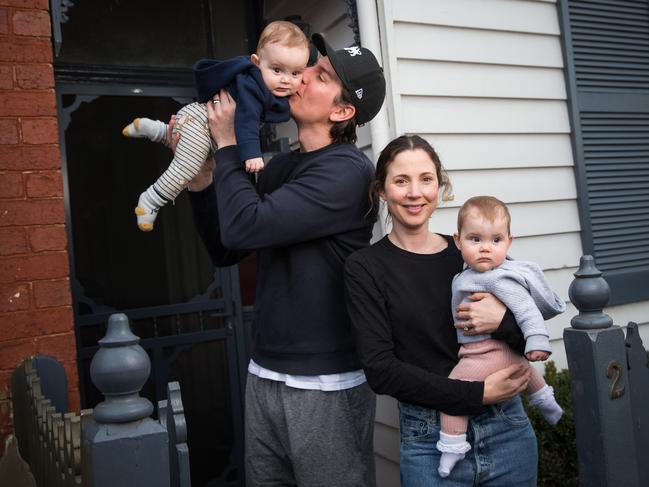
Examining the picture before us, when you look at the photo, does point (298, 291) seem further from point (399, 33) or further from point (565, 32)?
point (565, 32)

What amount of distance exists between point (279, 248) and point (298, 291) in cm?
17

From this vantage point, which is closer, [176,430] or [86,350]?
[176,430]

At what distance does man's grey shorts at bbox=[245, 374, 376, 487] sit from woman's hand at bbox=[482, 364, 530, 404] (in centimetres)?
45

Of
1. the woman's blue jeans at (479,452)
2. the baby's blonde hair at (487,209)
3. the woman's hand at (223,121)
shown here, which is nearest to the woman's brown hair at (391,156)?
the baby's blonde hair at (487,209)

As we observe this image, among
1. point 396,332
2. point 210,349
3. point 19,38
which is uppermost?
point 19,38

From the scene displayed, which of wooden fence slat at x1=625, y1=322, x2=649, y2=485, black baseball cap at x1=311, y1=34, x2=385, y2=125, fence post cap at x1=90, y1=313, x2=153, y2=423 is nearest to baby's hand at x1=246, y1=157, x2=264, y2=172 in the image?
black baseball cap at x1=311, y1=34, x2=385, y2=125

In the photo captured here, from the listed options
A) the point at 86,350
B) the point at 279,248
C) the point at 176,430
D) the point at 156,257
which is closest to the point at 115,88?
the point at 156,257

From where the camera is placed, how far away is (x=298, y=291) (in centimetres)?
214

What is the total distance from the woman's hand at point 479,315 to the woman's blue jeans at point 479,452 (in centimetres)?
27

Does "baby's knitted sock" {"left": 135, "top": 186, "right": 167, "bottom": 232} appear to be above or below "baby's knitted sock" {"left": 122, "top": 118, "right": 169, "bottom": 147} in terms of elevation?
below

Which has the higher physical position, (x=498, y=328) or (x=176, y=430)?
(x=498, y=328)

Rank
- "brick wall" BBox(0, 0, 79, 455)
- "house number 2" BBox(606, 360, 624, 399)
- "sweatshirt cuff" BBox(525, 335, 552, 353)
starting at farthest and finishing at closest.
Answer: "brick wall" BBox(0, 0, 79, 455) < "house number 2" BBox(606, 360, 624, 399) < "sweatshirt cuff" BBox(525, 335, 552, 353)

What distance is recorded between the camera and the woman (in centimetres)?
191

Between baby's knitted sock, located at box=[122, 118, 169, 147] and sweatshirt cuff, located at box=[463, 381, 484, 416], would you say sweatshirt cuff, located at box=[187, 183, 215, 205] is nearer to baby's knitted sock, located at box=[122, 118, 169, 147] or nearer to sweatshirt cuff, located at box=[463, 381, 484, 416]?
baby's knitted sock, located at box=[122, 118, 169, 147]
